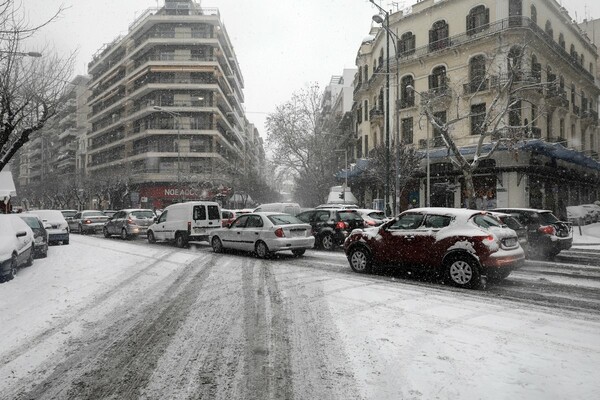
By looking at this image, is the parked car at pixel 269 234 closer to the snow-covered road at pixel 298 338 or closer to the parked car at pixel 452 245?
the snow-covered road at pixel 298 338

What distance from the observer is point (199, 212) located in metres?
17.5

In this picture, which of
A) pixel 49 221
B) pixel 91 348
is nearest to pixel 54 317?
pixel 91 348

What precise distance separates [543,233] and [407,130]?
2189 cm

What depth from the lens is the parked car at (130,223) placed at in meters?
22.0

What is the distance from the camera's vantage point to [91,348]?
201 inches

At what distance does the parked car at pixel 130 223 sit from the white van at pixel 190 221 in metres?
4.18

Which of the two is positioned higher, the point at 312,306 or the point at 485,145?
the point at 485,145

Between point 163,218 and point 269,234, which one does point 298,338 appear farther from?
point 163,218

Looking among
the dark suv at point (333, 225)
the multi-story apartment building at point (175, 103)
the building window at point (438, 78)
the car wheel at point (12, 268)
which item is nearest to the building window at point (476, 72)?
the building window at point (438, 78)

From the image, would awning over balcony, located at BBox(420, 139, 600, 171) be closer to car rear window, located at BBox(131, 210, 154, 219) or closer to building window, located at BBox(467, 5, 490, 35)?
building window, located at BBox(467, 5, 490, 35)

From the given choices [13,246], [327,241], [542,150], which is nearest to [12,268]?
[13,246]

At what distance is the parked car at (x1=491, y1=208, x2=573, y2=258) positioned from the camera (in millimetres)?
12809

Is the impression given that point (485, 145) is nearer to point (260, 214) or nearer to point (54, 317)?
point (260, 214)

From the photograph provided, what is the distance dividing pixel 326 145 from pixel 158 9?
106 ft
